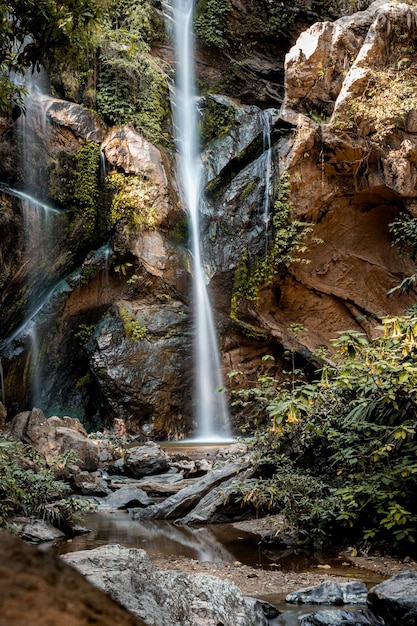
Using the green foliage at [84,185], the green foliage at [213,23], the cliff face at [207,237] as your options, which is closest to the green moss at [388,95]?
the cliff face at [207,237]

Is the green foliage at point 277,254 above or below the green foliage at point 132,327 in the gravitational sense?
above

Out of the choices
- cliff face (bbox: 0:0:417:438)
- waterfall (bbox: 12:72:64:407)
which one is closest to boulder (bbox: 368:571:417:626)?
cliff face (bbox: 0:0:417:438)

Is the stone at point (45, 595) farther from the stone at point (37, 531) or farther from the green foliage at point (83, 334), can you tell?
the green foliage at point (83, 334)

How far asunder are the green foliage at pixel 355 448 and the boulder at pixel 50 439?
14.5ft

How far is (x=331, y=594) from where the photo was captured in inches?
150

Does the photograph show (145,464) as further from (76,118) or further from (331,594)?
(76,118)

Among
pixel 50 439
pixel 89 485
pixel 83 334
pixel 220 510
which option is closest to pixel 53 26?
pixel 220 510

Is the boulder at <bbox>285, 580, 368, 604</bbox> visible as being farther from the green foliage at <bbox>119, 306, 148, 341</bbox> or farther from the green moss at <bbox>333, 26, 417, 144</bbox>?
the green moss at <bbox>333, 26, 417, 144</bbox>

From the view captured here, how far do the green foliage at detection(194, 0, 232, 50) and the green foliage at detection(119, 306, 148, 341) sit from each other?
38.2 ft

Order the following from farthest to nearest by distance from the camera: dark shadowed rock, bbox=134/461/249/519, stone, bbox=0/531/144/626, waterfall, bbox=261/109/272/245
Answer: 1. waterfall, bbox=261/109/272/245
2. dark shadowed rock, bbox=134/461/249/519
3. stone, bbox=0/531/144/626

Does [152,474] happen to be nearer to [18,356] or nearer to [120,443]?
[120,443]

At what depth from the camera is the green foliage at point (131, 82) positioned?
1769cm

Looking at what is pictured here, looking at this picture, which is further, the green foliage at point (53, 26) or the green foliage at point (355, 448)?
the green foliage at point (53, 26)

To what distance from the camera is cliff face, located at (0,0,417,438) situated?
1603 centimetres
